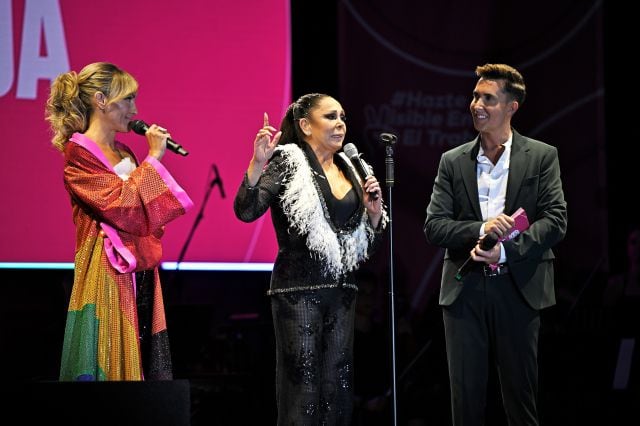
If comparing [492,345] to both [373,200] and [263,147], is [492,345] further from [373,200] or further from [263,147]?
[263,147]

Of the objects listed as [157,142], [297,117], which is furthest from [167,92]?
[157,142]

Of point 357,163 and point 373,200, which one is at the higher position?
point 357,163

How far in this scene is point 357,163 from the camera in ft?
12.8

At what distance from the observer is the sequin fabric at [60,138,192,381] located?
332 cm

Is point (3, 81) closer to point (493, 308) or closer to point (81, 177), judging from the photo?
point (81, 177)

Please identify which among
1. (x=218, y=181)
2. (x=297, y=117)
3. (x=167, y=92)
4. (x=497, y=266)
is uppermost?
(x=167, y=92)

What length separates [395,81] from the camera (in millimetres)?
6457

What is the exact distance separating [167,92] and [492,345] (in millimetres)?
2782

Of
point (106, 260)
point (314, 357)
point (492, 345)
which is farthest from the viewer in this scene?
point (492, 345)

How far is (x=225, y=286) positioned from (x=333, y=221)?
2.17 metres

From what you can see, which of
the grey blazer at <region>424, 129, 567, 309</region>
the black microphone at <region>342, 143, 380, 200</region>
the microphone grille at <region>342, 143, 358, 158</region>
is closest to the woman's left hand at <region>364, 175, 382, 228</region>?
the black microphone at <region>342, 143, 380, 200</region>

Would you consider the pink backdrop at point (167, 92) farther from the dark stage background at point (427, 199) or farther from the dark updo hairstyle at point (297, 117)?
the dark updo hairstyle at point (297, 117)

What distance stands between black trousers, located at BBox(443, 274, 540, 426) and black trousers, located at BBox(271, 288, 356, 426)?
0.48 m

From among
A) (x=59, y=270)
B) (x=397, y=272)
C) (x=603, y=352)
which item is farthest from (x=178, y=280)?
(x=603, y=352)
